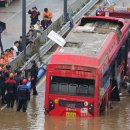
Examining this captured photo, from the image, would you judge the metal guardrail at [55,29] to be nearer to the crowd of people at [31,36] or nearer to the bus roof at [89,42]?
the crowd of people at [31,36]

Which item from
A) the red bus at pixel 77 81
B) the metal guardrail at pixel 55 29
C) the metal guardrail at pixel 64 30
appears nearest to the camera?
the red bus at pixel 77 81

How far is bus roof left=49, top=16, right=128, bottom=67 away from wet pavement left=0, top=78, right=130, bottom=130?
76.6 inches

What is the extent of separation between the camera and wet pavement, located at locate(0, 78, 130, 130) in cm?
2717

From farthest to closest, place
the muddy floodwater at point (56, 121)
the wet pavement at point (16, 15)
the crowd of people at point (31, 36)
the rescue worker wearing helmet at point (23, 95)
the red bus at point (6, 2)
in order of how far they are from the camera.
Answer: the red bus at point (6, 2)
the wet pavement at point (16, 15)
the crowd of people at point (31, 36)
the rescue worker wearing helmet at point (23, 95)
the muddy floodwater at point (56, 121)

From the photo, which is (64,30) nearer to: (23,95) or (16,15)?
(16,15)

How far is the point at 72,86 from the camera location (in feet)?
94.4

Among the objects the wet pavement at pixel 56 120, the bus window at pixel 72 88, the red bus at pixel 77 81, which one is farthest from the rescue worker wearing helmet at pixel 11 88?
the bus window at pixel 72 88

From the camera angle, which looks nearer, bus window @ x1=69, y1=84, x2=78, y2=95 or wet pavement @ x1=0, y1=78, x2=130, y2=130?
wet pavement @ x1=0, y1=78, x2=130, y2=130

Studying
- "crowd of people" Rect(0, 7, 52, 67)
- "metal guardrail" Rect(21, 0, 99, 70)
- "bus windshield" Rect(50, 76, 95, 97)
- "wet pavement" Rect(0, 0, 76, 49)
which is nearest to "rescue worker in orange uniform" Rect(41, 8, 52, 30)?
"crowd of people" Rect(0, 7, 52, 67)

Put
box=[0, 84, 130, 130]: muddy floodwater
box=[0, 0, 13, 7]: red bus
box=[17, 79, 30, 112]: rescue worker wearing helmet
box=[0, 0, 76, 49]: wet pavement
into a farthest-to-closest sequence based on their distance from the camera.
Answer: box=[0, 0, 13, 7]: red bus, box=[0, 0, 76, 49]: wet pavement, box=[17, 79, 30, 112]: rescue worker wearing helmet, box=[0, 84, 130, 130]: muddy floodwater

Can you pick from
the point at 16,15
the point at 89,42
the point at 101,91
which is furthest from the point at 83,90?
the point at 16,15

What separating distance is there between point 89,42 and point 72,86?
8.19 feet

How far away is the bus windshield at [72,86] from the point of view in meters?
28.6

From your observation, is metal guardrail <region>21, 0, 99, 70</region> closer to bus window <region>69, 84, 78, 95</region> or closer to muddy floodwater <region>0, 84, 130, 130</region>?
muddy floodwater <region>0, 84, 130, 130</region>
